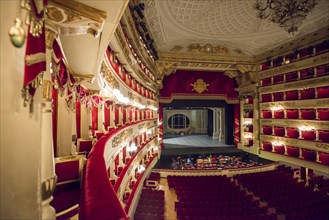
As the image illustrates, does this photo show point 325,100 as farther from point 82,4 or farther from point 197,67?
point 82,4

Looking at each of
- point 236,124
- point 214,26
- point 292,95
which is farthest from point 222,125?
point 214,26

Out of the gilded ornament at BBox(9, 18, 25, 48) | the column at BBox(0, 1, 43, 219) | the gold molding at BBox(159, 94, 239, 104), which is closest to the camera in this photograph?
the gilded ornament at BBox(9, 18, 25, 48)

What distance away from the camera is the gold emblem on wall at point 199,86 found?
786 inches

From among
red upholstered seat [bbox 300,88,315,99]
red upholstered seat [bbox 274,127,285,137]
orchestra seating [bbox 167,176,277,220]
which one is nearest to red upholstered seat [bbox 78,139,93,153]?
orchestra seating [bbox 167,176,277,220]

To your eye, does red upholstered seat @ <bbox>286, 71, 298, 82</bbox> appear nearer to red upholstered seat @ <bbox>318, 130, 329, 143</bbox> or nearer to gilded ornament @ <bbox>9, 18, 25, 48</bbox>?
red upholstered seat @ <bbox>318, 130, 329, 143</bbox>

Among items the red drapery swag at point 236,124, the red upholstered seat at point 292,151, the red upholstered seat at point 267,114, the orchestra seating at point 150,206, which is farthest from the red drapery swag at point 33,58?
the red drapery swag at point 236,124

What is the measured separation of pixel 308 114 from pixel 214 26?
904 cm

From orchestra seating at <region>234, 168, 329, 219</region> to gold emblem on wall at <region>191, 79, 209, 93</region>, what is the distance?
362 inches

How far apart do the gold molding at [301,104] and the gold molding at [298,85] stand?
101 centimetres

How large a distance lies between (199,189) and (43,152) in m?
11.4

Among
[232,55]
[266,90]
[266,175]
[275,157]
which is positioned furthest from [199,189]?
[232,55]

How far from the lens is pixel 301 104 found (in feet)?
46.1

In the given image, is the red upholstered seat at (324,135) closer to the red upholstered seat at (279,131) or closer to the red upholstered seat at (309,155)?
the red upholstered seat at (309,155)

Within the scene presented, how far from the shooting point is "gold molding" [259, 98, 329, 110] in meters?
12.4
